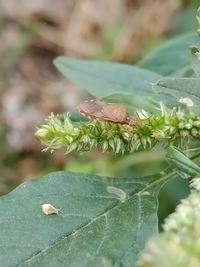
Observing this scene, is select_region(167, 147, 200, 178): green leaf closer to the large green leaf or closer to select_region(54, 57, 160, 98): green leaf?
the large green leaf

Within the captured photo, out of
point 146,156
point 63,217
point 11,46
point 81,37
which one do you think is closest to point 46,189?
point 63,217

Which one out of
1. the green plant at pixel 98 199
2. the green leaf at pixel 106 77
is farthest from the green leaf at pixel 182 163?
the green leaf at pixel 106 77

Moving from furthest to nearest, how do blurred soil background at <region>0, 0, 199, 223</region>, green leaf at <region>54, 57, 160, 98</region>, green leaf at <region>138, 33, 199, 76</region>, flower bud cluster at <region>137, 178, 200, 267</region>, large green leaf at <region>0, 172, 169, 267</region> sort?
blurred soil background at <region>0, 0, 199, 223</region> < green leaf at <region>138, 33, 199, 76</region> < green leaf at <region>54, 57, 160, 98</region> < large green leaf at <region>0, 172, 169, 267</region> < flower bud cluster at <region>137, 178, 200, 267</region>

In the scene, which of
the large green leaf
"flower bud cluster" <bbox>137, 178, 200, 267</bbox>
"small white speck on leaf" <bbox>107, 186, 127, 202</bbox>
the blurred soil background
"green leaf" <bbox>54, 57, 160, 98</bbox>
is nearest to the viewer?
"flower bud cluster" <bbox>137, 178, 200, 267</bbox>

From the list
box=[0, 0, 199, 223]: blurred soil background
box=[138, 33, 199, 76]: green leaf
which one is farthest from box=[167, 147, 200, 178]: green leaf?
box=[0, 0, 199, 223]: blurred soil background

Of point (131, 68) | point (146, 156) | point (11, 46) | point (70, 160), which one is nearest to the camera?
point (131, 68)

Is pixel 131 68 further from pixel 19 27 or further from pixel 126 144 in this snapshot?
pixel 19 27

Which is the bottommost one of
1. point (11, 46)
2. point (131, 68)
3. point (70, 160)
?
point (70, 160)

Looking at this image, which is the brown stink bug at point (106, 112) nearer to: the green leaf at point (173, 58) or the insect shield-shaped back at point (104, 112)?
the insect shield-shaped back at point (104, 112)
